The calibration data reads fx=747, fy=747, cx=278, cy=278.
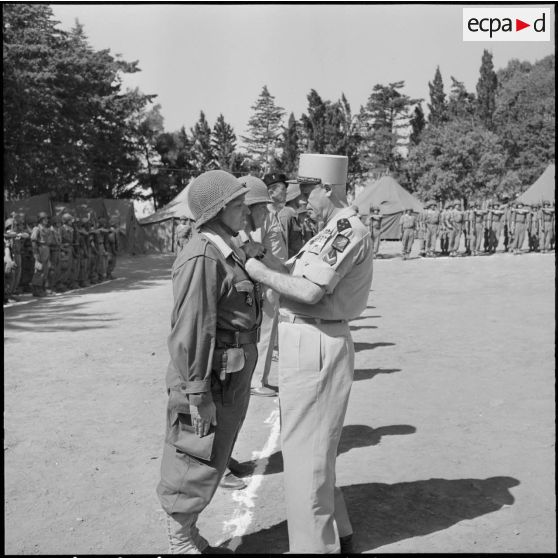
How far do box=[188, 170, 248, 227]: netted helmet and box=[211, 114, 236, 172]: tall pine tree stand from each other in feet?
215

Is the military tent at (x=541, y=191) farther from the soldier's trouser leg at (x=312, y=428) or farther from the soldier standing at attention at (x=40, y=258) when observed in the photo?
the soldier's trouser leg at (x=312, y=428)

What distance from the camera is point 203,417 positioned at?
352cm

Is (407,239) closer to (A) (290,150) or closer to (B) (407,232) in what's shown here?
(B) (407,232)

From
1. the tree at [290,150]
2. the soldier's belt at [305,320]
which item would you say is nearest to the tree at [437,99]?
the tree at [290,150]

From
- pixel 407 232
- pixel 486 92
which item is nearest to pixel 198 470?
pixel 407 232

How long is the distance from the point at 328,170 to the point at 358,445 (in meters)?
2.71

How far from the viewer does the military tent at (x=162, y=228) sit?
41219mm

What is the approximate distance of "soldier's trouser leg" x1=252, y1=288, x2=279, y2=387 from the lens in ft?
23.8

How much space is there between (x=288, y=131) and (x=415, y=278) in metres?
50.0

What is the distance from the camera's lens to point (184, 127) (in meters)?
69.3

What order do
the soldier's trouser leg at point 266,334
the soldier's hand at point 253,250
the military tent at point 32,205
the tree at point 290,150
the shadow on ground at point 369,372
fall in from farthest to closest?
the tree at point 290,150 < the military tent at point 32,205 < the shadow on ground at point 369,372 < the soldier's trouser leg at point 266,334 < the soldier's hand at point 253,250

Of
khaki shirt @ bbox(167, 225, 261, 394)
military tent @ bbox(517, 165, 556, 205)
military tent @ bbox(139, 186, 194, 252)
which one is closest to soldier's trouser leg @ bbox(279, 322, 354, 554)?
khaki shirt @ bbox(167, 225, 261, 394)

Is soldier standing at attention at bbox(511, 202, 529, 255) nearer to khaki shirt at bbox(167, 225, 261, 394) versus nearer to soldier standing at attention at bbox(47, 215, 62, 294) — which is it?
soldier standing at attention at bbox(47, 215, 62, 294)

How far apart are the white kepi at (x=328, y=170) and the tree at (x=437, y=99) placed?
66536mm
